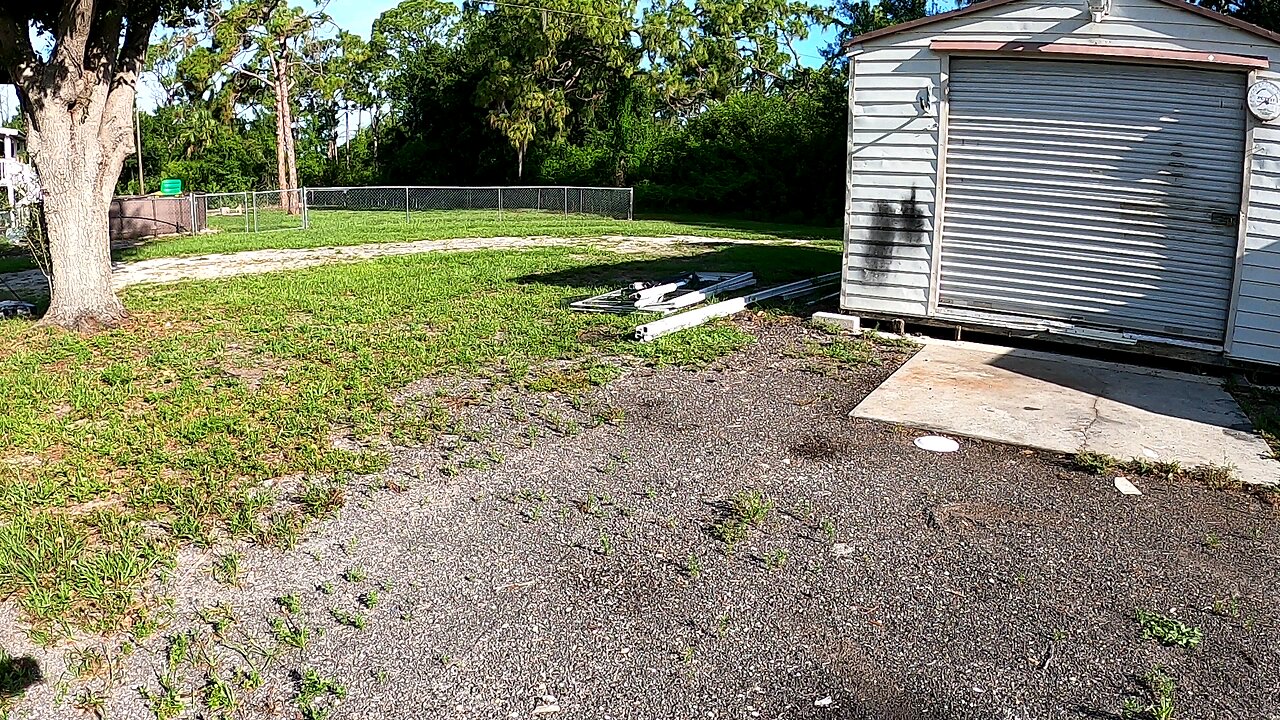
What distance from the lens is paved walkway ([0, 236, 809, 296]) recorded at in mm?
13461

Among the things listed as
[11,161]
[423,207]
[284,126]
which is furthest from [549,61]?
[11,161]

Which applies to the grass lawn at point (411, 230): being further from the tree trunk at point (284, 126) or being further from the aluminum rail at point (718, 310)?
the aluminum rail at point (718, 310)

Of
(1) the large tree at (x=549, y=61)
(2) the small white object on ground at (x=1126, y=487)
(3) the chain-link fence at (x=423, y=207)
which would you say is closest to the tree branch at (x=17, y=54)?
(2) the small white object on ground at (x=1126, y=487)

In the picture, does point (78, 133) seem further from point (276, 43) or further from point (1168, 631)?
point (276, 43)

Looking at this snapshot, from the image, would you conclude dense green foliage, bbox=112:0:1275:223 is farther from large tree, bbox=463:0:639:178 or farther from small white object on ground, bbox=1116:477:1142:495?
small white object on ground, bbox=1116:477:1142:495

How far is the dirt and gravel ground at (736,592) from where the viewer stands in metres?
3.23

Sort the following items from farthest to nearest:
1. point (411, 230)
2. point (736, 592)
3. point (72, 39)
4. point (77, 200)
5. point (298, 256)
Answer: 1. point (411, 230)
2. point (298, 256)
3. point (77, 200)
4. point (72, 39)
5. point (736, 592)

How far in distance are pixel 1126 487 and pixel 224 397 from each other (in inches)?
213

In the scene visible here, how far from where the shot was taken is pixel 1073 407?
21.5ft

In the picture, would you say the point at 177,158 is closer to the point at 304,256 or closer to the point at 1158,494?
the point at 304,256

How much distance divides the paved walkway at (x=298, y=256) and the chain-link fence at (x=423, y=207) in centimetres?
375

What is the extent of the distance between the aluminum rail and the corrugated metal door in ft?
6.99

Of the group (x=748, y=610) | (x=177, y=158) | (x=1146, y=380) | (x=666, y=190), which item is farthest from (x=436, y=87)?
(x=748, y=610)

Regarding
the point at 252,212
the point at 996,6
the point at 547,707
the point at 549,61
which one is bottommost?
the point at 547,707
